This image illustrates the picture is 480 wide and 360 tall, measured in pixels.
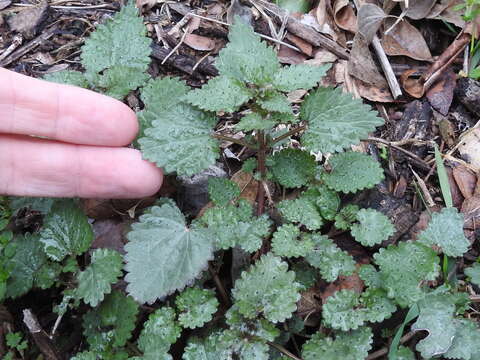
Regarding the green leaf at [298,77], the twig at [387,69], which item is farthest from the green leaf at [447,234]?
the twig at [387,69]

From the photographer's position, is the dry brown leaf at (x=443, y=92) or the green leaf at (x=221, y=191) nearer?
the green leaf at (x=221, y=191)

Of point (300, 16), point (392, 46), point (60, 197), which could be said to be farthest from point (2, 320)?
point (392, 46)

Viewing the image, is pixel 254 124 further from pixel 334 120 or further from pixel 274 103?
pixel 334 120

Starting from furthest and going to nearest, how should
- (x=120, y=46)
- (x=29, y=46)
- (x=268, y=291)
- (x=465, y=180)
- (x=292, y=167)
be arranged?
1. (x=29, y=46)
2. (x=465, y=180)
3. (x=120, y=46)
4. (x=292, y=167)
5. (x=268, y=291)

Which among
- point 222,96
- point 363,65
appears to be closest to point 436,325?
point 222,96

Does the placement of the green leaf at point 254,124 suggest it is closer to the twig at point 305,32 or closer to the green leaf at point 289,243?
the green leaf at point 289,243

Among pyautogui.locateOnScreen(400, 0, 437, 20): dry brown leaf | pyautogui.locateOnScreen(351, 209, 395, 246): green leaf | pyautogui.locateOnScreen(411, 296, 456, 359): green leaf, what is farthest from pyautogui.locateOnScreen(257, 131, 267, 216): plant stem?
pyautogui.locateOnScreen(400, 0, 437, 20): dry brown leaf

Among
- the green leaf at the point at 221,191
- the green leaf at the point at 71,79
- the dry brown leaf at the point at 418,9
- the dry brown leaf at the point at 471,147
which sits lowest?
the green leaf at the point at 221,191

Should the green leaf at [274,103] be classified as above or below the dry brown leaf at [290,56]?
above
